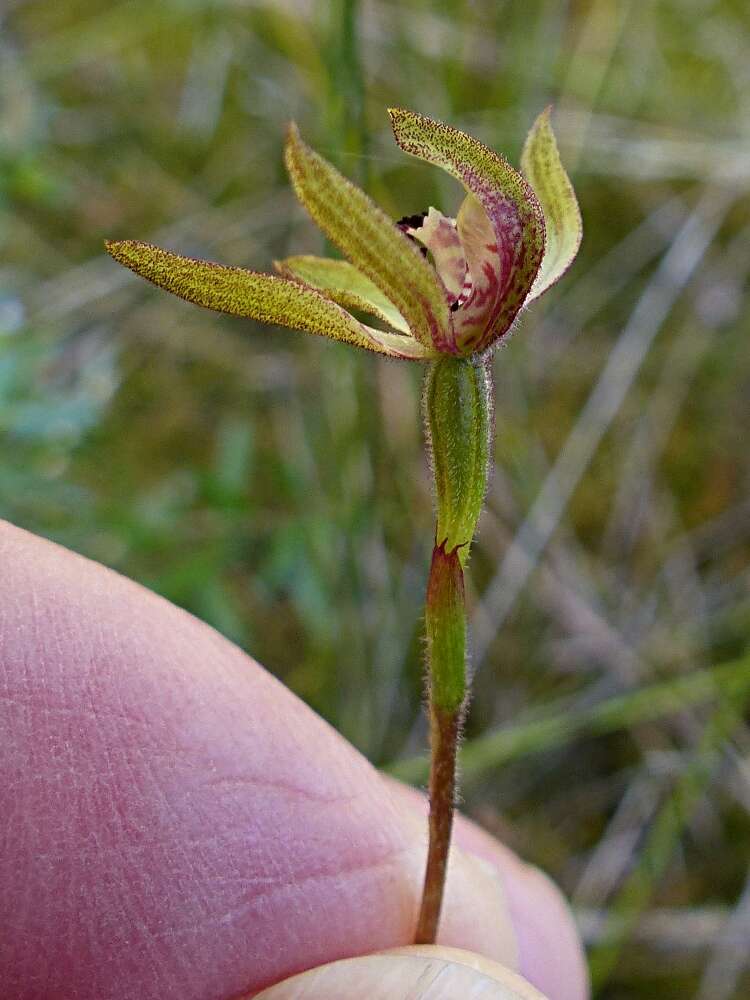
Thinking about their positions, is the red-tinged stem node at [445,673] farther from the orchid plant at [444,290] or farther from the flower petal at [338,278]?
the flower petal at [338,278]

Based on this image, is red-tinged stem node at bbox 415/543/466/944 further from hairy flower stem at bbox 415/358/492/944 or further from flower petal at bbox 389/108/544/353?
flower petal at bbox 389/108/544/353

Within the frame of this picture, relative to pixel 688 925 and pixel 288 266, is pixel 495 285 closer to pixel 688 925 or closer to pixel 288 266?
pixel 288 266

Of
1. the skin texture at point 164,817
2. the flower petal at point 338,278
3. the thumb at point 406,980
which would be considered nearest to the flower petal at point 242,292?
the flower petal at point 338,278

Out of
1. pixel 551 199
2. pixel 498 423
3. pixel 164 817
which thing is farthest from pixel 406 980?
pixel 498 423

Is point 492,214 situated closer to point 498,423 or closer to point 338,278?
point 338,278

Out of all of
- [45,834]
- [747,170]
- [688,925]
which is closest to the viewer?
[45,834]

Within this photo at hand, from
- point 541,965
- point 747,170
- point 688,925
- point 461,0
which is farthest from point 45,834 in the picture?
point 461,0

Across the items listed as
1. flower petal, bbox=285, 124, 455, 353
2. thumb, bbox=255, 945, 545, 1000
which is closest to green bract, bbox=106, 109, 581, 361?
flower petal, bbox=285, 124, 455, 353
